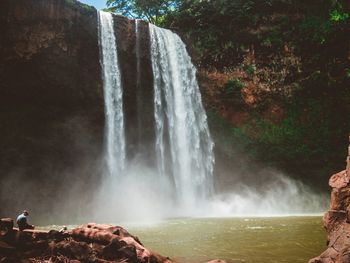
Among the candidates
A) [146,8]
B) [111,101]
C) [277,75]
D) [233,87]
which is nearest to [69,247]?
[111,101]

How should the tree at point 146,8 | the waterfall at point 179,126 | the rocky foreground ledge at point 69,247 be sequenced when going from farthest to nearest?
the tree at point 146,8 → the waterfall at point 179,126 → the rocky foreground ledge at point 69,247

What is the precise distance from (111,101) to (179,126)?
4.92 metres

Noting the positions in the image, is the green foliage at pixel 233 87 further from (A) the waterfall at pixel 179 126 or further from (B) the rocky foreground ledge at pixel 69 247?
(B) the rocky foreground ledge at pixel 69 247

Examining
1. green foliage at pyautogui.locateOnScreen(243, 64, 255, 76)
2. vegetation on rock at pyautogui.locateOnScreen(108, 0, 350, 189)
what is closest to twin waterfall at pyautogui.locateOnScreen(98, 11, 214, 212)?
vegetation on rock at pyautogui.locateOnScreen(108, 0, 350, 189)

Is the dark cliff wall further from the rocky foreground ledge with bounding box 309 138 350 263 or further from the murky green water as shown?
the rocky foreground ledge with bounding box 309 138 350 263

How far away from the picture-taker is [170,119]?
26781 millimetres

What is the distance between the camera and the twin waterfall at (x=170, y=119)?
24.6 meters

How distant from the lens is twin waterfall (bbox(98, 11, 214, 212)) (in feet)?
80.8

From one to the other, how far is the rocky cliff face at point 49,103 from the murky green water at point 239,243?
36.7 ft

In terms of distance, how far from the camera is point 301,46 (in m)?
29.4

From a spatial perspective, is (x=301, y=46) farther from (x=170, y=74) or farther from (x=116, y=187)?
(x=116, y=187)

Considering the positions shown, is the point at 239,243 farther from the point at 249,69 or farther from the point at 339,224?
the point at 249,69

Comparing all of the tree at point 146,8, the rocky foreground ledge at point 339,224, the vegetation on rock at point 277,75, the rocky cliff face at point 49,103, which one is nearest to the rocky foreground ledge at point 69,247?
the rocky foreground ledge at point 339,224

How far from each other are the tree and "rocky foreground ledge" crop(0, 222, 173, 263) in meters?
33.4
